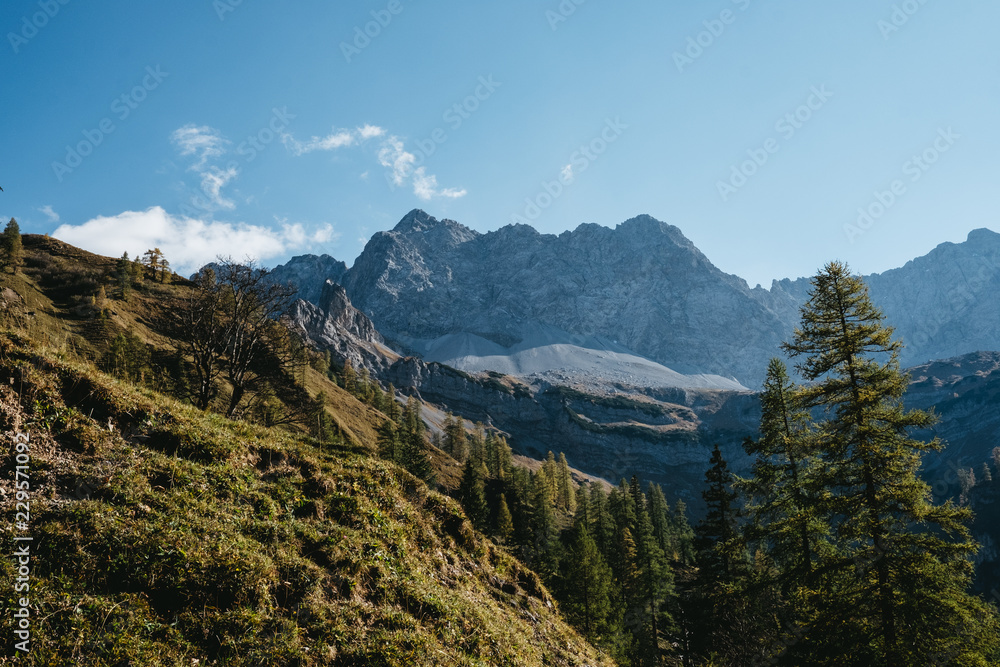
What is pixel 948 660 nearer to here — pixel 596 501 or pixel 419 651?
pixel 419 651

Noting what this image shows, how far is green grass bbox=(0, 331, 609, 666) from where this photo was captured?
677cm

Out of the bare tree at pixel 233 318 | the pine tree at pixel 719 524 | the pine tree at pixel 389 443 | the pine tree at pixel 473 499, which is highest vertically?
the pine tree at pixel 389 443

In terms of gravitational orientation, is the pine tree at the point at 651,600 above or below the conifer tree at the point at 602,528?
below

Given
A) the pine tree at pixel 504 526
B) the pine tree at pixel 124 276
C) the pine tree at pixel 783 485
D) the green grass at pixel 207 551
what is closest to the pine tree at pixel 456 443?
the pine tree at pixel 504 526

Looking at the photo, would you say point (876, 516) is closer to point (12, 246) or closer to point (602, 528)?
point (602, 528)

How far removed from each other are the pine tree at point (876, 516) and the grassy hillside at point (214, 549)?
8266 millimetres

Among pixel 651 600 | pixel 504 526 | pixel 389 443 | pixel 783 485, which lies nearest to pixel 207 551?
pixel 783 485

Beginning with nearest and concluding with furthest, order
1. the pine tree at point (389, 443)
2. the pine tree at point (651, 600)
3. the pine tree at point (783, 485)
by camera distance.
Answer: the pine tree at point (783, 485), the pine tree at point (651, 600), the pine tree at point (389, 443)

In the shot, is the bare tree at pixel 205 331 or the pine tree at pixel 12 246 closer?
the bare tree at pixel 205 331

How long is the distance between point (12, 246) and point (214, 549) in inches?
3690

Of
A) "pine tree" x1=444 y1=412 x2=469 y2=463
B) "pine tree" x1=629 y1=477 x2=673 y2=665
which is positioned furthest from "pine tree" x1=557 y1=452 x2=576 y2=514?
"pine tree" x1=629 y1=477 x2=673 y2=665

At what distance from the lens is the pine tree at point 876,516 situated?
1285cm

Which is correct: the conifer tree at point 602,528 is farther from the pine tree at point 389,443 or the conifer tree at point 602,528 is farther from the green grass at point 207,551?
the green grass at point 207,551

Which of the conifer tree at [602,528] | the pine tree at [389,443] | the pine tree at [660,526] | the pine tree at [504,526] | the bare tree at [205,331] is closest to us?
the bare tree at [205,331]
